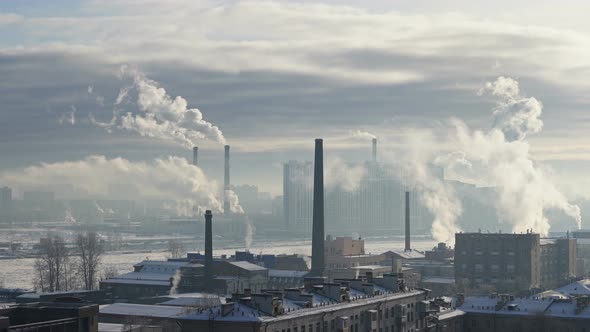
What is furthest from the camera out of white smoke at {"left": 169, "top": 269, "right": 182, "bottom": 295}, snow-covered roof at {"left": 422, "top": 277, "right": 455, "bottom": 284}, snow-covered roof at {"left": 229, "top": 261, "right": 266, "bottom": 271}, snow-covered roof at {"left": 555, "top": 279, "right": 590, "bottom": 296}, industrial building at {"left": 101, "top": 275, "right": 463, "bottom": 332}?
snow-covered roof at {"left": 422, "top": 277, "right": 455, "bottom": 284}

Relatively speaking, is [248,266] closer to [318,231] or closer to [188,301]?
[318,231]

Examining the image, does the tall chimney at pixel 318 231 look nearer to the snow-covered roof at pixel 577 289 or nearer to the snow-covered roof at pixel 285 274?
the snow-covered roof at pixel 285 274

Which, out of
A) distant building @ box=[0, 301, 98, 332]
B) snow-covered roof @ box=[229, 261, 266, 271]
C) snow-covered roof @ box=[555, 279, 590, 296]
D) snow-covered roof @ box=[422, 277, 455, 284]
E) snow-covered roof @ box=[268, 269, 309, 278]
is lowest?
snow-covered roof @ box=[422, 277, 455, 284]

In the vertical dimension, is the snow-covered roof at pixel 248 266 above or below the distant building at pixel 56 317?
below

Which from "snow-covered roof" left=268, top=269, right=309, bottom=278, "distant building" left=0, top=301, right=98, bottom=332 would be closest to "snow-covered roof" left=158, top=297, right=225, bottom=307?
"distant building" left=0, top=301, right=98, bottom=332

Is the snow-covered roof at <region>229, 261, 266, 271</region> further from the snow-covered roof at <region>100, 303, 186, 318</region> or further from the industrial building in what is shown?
the snow-covered roof at <region>100, 303, 186, 318</region>

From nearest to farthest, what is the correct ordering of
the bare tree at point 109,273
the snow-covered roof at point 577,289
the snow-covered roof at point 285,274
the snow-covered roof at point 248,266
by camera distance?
the snow-covered roof at point 577,289 < the snow-covered roof at point 248,266 < the snow-covered roof at point 285,274 < the bare tree at point 109,273

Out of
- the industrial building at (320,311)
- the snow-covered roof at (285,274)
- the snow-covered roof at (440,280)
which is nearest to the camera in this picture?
the industrial building at (320,311)

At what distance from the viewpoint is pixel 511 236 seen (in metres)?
149

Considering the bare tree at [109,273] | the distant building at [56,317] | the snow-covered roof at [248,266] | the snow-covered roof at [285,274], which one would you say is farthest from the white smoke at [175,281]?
the distant building at [56,317]

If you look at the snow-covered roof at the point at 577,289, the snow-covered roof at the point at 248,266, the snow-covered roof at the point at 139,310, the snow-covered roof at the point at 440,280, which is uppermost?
the snow-covered roof at the point at 248,266

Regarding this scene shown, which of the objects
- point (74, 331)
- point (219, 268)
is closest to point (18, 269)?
point (219, 268)

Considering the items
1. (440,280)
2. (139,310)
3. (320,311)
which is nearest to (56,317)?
(320,311)

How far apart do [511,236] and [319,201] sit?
29647mm
